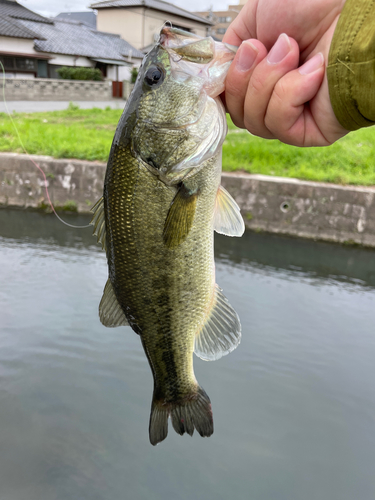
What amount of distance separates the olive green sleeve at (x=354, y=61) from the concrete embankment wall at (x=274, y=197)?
622cm

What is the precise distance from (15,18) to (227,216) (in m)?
33.4

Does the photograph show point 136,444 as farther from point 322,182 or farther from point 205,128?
point 322,182

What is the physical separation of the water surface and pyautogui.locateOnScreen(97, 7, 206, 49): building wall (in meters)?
38.2

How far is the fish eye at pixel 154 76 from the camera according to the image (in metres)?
1.50

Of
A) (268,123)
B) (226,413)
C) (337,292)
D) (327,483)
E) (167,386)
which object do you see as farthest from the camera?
(337,292)

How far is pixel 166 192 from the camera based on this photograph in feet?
5.03

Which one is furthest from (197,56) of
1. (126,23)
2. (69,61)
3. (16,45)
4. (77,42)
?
(126,23)

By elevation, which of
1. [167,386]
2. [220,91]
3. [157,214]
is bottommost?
[167,386]

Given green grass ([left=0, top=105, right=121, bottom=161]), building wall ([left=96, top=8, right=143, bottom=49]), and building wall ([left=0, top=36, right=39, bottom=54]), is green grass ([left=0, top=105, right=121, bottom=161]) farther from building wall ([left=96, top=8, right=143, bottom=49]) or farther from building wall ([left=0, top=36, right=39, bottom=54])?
building wall ([left=96, top=8, right=143, bottom=49])

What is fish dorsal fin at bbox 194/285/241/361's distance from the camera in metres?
1.77

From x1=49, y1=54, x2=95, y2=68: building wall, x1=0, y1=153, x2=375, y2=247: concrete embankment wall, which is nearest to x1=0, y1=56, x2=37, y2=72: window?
x1=49, y1=54, x2=95, y2=68: building wall

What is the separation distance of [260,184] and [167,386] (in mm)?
6138

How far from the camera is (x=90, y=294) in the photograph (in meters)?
5.99

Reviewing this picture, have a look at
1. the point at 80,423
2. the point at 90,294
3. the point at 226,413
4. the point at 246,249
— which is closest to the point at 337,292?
the point at 246,249
